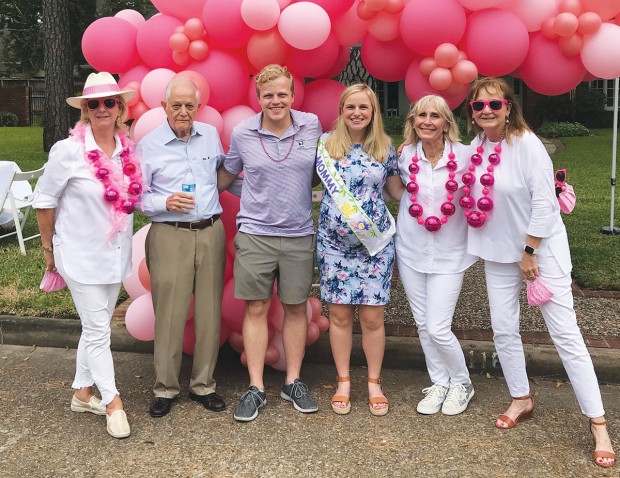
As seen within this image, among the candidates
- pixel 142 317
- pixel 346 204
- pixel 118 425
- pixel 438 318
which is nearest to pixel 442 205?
pixel 346 204

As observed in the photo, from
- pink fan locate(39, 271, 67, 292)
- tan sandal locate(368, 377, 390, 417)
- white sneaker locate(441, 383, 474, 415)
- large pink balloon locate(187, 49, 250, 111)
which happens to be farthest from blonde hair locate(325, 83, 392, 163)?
pink fan locate(39, 271, 67, 292)

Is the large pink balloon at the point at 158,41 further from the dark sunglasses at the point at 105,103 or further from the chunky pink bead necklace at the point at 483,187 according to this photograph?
the chunky pink bead necklace at the point at 483,187

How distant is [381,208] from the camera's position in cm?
370

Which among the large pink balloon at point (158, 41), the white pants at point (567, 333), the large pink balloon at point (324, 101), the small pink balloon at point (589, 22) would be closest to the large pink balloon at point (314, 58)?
the large pink balloon at point (324, 101)

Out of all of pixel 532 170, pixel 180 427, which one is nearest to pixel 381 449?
pixel 180 427

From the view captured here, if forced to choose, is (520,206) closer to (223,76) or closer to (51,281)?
(223,76)

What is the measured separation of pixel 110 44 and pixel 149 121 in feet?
2.17

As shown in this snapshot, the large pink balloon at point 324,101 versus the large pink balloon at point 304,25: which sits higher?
the large pink balloon at point 304,25

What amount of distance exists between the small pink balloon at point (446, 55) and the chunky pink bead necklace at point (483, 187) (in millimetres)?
487

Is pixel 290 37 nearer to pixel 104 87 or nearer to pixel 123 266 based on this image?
pixel 104 87

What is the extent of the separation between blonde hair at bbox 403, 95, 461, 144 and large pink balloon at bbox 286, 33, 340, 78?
660 mm

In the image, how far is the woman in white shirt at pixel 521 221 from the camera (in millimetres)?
3217

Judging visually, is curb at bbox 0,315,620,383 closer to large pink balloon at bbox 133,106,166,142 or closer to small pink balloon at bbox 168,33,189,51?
large pink balloon at bbox 133,106,166,142

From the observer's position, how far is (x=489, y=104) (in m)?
3.28
